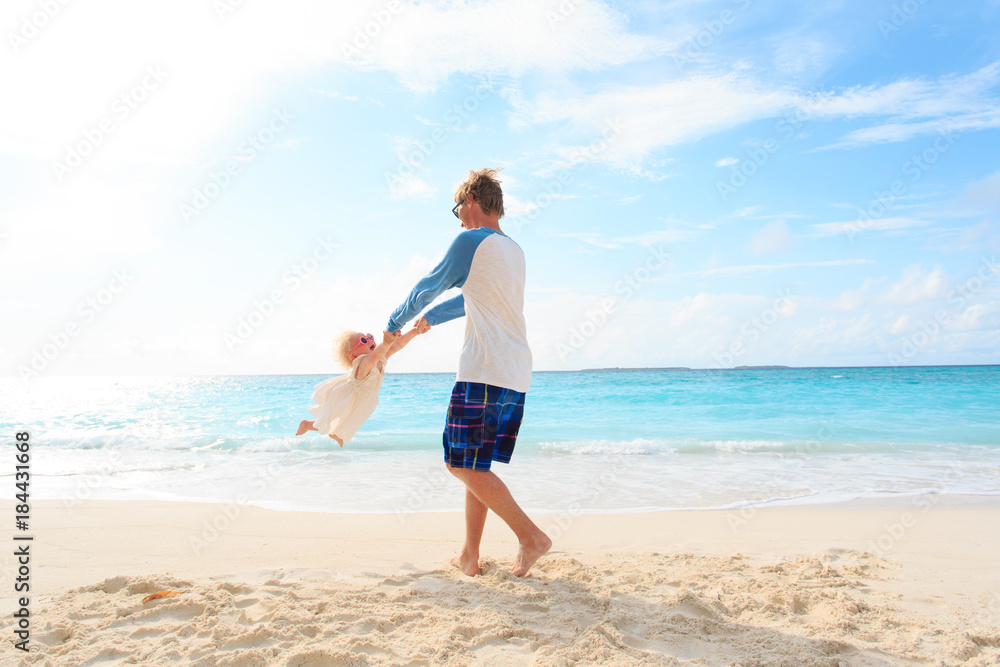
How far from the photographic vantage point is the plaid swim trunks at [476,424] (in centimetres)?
269

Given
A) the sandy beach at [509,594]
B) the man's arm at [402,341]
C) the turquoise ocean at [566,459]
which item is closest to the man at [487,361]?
the man's arm at [402,341]

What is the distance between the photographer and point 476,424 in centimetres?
269

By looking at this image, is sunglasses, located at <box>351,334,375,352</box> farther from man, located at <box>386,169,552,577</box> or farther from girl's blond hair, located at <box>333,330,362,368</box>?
man, located at <box>386,169,552,577</box>

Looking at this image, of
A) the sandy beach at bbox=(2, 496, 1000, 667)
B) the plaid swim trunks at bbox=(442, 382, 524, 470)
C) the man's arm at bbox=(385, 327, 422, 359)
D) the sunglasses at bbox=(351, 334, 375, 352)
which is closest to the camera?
the sandy beach at bbox=(2, 496, 1000, 667)

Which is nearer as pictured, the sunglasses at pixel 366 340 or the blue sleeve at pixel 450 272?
the blue sleeve at pixel 450 272

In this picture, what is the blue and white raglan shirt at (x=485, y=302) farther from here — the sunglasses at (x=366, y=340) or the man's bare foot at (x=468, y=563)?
the man's bare foot at (x=468, y=563)

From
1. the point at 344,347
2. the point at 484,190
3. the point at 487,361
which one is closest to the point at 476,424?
the point at 487,361

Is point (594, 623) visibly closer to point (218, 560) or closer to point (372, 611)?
point (372, 611)

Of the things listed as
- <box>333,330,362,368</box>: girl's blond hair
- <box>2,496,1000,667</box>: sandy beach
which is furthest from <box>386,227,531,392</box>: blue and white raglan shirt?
<box>2,496,1000,667</box>: sandy beach

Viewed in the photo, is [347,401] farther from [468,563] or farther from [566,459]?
[566,459]

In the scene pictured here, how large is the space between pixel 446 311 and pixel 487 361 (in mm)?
520

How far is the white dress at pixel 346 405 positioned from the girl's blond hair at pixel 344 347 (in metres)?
0.32

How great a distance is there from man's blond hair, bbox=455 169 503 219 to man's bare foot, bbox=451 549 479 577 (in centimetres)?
177

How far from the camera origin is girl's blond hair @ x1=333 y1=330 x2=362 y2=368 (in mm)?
3617
